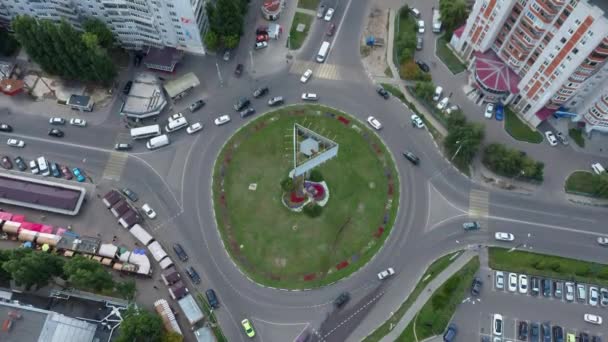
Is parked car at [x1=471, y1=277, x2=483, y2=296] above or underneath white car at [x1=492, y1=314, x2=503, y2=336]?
above

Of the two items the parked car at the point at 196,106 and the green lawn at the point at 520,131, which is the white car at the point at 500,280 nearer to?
the green lawn at the point at 520,131

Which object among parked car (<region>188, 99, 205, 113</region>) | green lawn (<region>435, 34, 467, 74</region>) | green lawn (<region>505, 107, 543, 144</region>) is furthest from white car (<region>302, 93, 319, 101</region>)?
green lawn (<region>505, 107, 543, 144</region>)

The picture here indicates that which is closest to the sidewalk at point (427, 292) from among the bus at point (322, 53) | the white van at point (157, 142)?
the bus at point (322, 53)

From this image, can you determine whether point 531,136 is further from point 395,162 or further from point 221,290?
point 221,290

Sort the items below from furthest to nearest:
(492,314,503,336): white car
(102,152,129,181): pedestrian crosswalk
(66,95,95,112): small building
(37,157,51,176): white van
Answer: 1. (66,95,95,112): small building
2. (102,152,129,181): pedestrian crosswalk
3. (37,157,51,176): white van
4. (492,314,503,336): white car

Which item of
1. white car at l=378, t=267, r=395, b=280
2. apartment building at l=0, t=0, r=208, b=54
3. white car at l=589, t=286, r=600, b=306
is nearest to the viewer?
white car at l=589, t=286, r=600, b=306

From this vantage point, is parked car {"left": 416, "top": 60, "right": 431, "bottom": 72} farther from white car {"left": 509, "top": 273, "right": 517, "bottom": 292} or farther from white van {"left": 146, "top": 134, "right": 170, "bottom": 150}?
white van {"left": 146, "top": 134, "right": 170, "bottom": 150}

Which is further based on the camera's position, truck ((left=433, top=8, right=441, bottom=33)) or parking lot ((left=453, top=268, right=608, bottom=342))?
truck ((left=433, top=8, right=441, bottom=33))

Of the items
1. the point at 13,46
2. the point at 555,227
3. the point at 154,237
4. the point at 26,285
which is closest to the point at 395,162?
the point at 555,227
